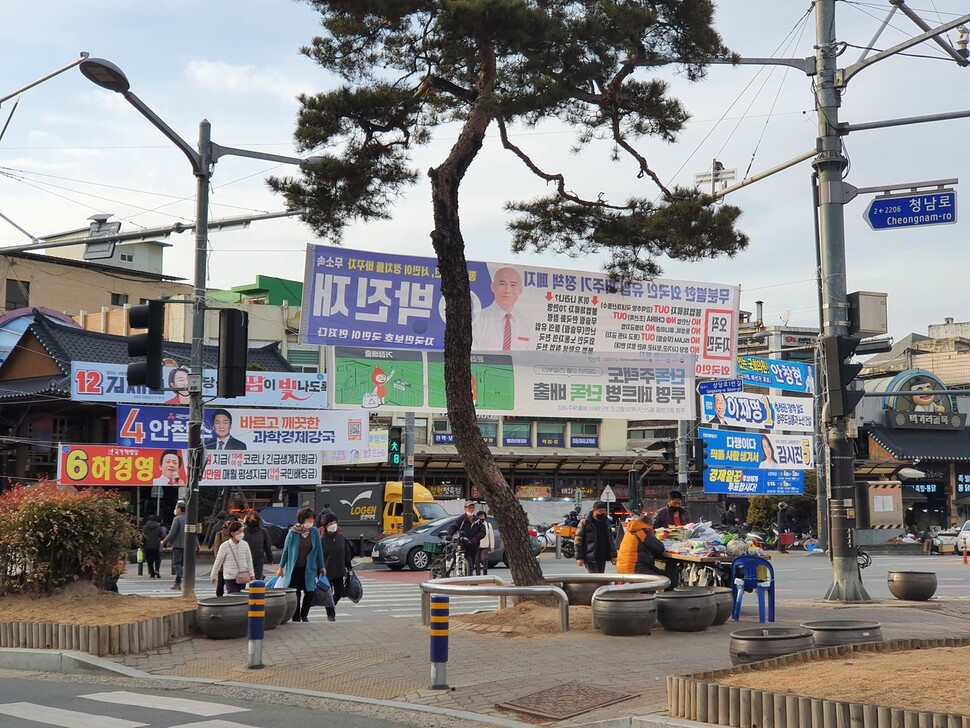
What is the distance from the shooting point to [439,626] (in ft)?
31.4

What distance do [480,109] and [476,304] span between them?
43.4 feet

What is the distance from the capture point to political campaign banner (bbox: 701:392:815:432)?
40.0 m

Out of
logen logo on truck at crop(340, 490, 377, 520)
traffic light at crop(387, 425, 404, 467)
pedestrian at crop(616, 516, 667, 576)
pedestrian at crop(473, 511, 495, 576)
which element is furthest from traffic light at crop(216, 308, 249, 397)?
logen logo on truck at crop(340, 490, 377, 520)

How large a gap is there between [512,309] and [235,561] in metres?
13.7

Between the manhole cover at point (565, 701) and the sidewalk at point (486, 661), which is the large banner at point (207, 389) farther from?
the manhole cover at point (565, 701)

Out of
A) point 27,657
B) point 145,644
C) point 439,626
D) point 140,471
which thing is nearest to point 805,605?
point 439,626

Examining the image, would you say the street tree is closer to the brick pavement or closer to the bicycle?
the brick pavement

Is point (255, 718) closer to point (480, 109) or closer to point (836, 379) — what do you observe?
point (480, 109)

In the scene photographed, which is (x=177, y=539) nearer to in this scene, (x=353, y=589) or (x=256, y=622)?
(x=353, y=589)

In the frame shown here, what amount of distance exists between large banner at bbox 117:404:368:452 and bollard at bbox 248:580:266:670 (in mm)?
20347

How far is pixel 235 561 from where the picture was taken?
1532cm

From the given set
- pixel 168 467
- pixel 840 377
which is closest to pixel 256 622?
pixel 840 377

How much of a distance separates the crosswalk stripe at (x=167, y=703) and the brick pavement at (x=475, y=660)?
0.95 m

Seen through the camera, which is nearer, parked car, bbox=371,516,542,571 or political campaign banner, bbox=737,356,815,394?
parked car, bbox=371,516,542,571
